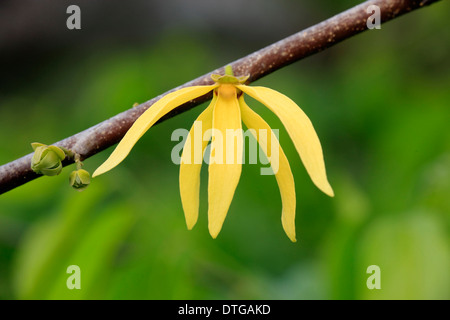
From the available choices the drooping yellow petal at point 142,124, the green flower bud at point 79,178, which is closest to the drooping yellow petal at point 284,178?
the drooping yellow petal at point 142,124

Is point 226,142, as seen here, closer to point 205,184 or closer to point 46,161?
point 46,161

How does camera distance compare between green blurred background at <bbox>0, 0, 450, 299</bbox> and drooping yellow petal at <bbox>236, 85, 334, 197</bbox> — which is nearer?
drooping yellow petal at <bbox>236, 85, 334, 197</bbox>

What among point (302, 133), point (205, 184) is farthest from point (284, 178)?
point (205, 184)

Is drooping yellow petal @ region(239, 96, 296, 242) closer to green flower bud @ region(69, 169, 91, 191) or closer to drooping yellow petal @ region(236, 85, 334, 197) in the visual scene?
drooping yellow petal @ region(236, 85, 334, 197)

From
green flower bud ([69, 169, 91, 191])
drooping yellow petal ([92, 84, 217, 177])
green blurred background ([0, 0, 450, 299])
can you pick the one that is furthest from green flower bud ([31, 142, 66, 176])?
green blurred background ([0, 0, 450, 299])

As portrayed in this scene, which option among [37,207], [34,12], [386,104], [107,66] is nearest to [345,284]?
[37,207]

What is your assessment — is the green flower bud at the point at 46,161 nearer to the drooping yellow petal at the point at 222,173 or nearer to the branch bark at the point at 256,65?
the branch bark at the point at 256,65
